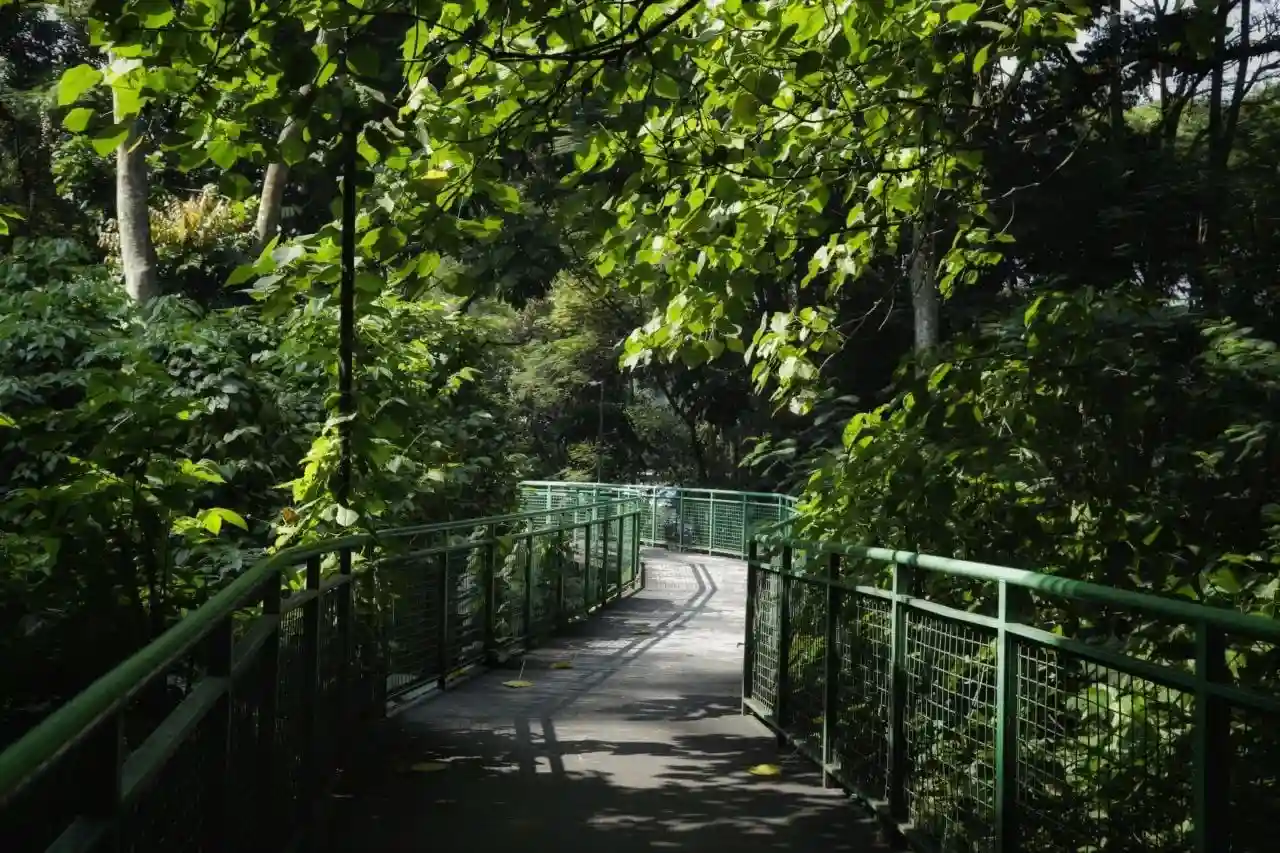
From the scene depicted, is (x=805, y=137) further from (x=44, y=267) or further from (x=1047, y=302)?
(x=44, y=267)

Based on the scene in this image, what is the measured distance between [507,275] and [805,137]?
1395 cm

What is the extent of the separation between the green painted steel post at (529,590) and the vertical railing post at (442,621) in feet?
8.39

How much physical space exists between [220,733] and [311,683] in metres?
1.98

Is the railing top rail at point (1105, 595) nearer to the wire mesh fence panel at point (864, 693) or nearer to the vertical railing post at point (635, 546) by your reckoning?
the wire mesh fence panel at point (864, 693)

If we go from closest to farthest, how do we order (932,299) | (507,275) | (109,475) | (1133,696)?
1. (1133,696)
2. (109,475)
3. (932,299)
4. (507,275)

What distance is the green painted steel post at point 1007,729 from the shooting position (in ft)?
15.5

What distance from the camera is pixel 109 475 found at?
18.6 ft

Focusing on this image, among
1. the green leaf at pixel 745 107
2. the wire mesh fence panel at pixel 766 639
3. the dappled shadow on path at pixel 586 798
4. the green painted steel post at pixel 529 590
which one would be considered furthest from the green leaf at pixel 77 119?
the green painted steel post at pixel 529 590

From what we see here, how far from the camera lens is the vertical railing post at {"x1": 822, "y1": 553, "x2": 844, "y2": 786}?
711 cm

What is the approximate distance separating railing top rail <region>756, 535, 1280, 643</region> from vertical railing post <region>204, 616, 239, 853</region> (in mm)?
2432

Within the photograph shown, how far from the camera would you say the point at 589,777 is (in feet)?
23.9

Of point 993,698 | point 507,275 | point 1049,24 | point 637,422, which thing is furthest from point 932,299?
point 637,422

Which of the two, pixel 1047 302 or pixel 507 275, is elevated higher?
pixel 507 275

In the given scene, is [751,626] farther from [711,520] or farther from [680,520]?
[680,520]
